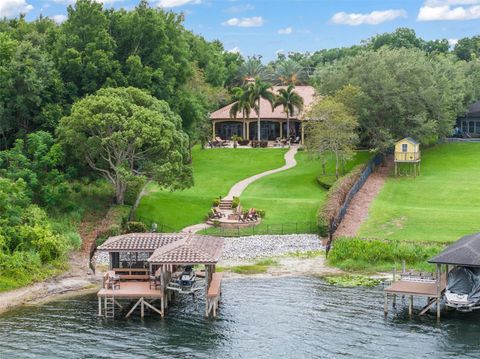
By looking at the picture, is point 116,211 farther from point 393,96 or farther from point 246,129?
point 246,129

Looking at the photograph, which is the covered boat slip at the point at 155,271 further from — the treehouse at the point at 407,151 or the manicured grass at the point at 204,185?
the treehouse at the point at 407,151

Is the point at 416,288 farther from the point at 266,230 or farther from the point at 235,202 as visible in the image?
the point at 235,202

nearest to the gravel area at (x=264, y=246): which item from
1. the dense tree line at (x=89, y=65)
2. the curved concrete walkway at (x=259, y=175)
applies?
the curved concrete walkway at (x=259, y=175)

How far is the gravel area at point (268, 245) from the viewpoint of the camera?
5884cm

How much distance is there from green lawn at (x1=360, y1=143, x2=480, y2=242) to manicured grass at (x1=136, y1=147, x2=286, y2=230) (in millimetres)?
14792

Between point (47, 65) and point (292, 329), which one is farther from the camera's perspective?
point (47, 65)

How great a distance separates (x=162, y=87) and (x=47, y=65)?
35.8 ft

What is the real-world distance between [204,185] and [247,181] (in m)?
4.82

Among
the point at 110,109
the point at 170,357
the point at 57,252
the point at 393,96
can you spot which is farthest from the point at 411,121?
the point at 170,357

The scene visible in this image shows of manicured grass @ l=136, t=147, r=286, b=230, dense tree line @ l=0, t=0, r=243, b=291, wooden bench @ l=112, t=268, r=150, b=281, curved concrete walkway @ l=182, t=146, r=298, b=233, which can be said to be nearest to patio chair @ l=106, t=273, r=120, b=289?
wooden bench @ l=112, t=268, r=150, b=281

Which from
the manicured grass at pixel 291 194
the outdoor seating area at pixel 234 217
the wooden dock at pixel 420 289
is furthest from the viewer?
the manicured grass at pixel 291 194

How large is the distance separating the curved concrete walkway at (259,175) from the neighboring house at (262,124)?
6.58m

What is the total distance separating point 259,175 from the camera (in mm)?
83562

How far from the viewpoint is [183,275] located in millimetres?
47188
